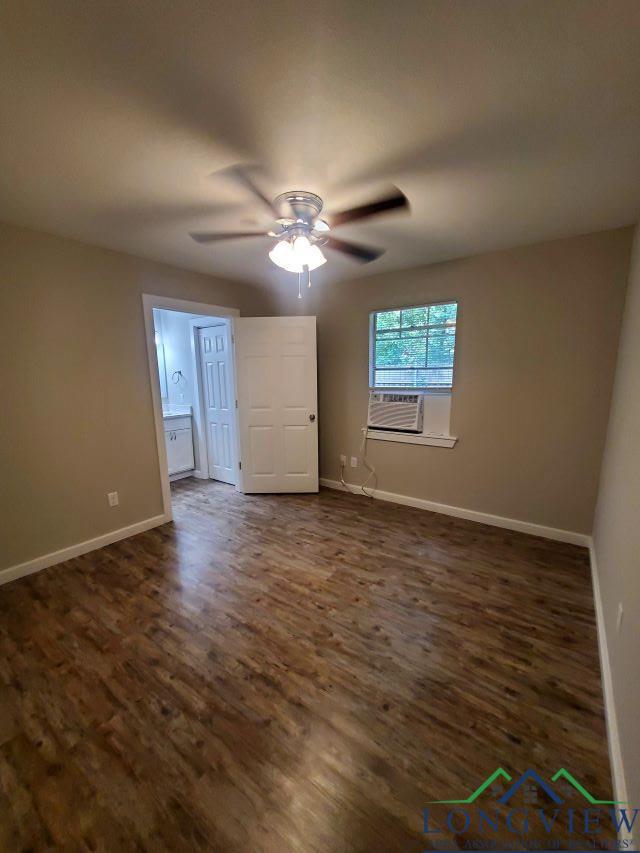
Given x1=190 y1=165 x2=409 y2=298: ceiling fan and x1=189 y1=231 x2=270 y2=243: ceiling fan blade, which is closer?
x1=190 y1=165 x2=409 y2=298: ceiling fan

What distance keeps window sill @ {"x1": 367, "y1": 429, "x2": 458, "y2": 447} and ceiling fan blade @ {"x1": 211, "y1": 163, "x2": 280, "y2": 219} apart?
7.57 ft

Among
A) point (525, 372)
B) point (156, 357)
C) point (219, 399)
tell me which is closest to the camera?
point (525, 372)

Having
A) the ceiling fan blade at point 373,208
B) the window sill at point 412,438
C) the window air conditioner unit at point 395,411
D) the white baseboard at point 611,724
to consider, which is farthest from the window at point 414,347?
the white baseboard at point 611,724

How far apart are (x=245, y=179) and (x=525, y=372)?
2452mm

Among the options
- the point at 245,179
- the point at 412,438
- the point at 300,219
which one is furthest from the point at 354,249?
the point at 412,438

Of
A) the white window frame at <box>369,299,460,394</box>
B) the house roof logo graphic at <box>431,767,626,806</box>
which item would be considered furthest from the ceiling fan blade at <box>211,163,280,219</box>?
the house roof logo graphic at <box>431,767,626,806</box>

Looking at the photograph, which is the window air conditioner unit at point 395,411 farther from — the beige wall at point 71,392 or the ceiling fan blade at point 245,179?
the beige wall at point 71,392

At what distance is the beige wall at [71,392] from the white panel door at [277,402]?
0.95 meters

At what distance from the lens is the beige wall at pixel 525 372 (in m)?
2.44

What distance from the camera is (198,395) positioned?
438cm

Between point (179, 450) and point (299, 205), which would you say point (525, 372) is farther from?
point (179, 450)

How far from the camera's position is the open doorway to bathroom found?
4086 millimetres

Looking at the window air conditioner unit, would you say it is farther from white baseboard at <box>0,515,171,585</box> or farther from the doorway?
white baseboard at <box>0,515,171,585</box>

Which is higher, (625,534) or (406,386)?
(406,386)
